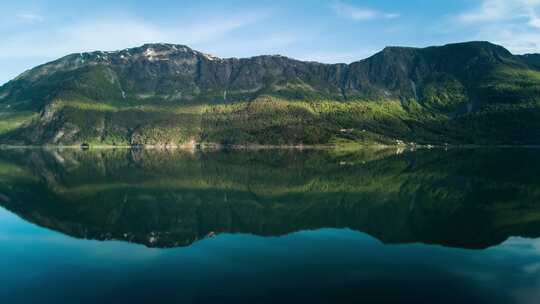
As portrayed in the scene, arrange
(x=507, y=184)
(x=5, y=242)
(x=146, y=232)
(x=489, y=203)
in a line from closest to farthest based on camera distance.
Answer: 1. (x=5, y=242)
2. (x=146, y=232)
3. (x=489, y=203)
4. (x=507, y=184)

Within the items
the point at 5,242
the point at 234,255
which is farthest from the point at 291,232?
the point at 5,242

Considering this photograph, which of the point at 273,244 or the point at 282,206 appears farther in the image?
the point at 282,206

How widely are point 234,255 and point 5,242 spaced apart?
2386 cm

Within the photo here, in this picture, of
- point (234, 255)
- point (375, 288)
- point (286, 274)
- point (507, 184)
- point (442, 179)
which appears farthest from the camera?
point (442, 179)

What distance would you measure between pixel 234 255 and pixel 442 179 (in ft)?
220

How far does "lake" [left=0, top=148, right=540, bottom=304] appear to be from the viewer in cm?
2692

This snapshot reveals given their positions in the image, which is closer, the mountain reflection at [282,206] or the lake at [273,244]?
the lake at [273,244]

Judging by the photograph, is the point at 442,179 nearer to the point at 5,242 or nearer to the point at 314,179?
A: the point at 314,179

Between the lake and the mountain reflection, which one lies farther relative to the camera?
the mountain reflection

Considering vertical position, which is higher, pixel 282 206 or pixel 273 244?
pixel 273 244

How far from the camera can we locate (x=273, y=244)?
40094 mm

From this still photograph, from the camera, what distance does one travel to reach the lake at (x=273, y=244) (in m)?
26.9

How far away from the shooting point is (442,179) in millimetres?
89375

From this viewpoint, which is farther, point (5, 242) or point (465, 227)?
point (465, 227)
